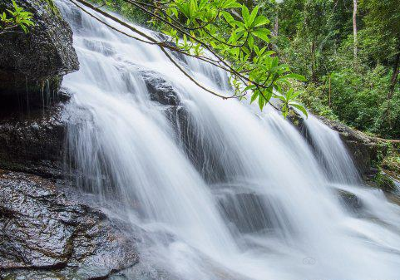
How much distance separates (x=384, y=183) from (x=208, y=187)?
219 inches

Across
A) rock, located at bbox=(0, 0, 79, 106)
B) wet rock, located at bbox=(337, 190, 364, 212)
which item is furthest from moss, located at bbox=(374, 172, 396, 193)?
rock, located at bbox=(0, 0, 79, 106)

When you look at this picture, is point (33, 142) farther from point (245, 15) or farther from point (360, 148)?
point (360, 148)

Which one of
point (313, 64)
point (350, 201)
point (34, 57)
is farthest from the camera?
point (313, 64)

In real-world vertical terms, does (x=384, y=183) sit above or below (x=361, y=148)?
below

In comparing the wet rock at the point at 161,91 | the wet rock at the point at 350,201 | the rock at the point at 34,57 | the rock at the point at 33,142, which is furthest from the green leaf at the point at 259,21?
the wet rock at the point at 350,201

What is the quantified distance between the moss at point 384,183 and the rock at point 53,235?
22.8ft

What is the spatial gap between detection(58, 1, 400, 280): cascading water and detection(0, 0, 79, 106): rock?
472 millimetres

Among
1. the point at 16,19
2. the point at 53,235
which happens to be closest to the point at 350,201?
the point at 53,235

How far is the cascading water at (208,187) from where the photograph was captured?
2.96 m

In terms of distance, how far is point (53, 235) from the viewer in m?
2.03

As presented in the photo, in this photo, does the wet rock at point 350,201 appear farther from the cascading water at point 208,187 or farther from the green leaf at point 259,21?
the green leaf at point 259,21

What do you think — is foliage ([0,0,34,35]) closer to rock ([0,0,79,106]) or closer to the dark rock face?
rock ([0,0,79,106])

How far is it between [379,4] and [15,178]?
39.4 feet

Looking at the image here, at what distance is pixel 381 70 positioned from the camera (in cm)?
1310
